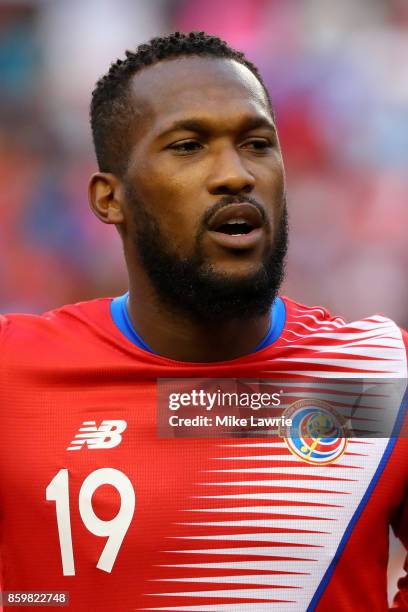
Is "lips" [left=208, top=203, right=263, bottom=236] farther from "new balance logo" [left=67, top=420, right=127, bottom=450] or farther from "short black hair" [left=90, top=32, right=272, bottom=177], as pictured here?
"new balance logo" [left=67, top=420, right=127, bottom=450]

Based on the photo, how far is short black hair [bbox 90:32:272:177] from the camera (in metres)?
2.71

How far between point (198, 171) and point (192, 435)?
71 cm

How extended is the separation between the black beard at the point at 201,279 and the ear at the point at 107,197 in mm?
82

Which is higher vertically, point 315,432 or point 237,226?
point 237,226

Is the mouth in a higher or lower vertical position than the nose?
lower

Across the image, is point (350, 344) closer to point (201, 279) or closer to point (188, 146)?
point (201, 279)

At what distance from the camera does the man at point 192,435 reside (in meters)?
2.39

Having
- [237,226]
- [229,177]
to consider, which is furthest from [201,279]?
[229,177]

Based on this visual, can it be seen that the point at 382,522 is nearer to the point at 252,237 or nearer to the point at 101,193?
the point at 252,237

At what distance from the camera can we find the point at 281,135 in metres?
8.30

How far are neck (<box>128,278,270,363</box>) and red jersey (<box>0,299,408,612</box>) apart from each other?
1.4 inches

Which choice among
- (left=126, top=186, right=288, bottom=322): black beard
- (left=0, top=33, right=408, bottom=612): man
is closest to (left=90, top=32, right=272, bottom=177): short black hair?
(left=0, top=33, right=408, bottom=612): man

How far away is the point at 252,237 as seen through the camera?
2.45 meters

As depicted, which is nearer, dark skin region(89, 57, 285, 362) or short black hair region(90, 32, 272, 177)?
dark skin region(89, 57, 285, 362)
